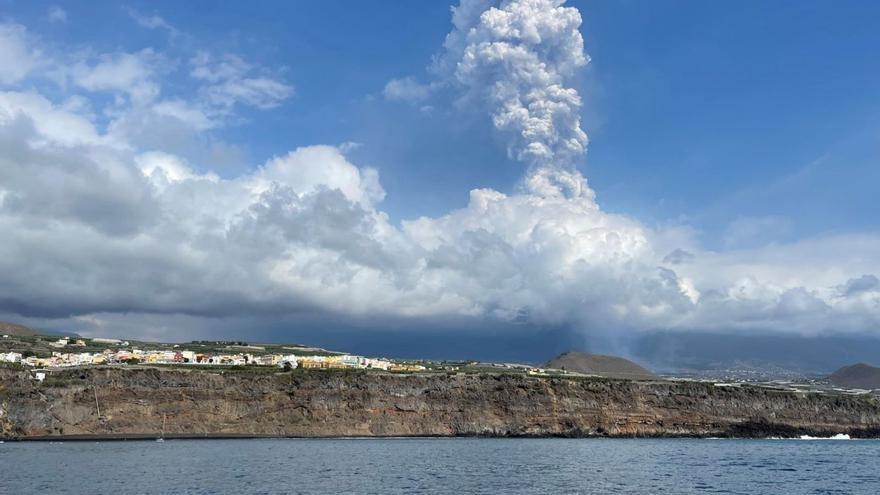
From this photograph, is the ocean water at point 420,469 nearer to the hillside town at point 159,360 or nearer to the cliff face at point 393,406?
the cliff face at point 393,406

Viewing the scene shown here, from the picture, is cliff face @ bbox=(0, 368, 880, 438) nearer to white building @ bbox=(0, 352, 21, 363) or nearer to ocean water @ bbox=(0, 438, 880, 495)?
ocean water @ bbox=(0, 438, 880, 495)

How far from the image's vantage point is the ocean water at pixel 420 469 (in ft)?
182

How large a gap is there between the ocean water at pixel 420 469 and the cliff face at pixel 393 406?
38.5ft

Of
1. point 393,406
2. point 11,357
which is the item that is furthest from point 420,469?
point 11,357

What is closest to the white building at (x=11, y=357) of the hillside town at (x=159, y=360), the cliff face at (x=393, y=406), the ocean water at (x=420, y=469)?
the hillside town at (x=159, y=360)

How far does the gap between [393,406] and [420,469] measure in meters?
60.9

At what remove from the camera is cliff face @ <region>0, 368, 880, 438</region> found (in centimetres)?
11500

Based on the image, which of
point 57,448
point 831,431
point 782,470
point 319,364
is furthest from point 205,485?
point 831,431

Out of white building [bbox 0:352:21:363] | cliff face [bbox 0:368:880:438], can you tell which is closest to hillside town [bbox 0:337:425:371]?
white building [bbox 0:352:21:363]

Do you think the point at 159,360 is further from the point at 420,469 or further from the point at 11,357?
the point at 420,469

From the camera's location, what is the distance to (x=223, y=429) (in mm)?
119312

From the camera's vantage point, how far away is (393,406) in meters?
129

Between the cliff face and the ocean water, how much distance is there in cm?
1173

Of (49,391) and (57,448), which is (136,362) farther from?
(57,448)
